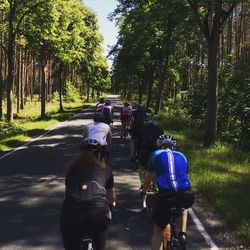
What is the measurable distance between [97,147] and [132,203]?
564cm

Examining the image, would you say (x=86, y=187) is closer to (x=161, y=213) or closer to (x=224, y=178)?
(x=161, y=213)

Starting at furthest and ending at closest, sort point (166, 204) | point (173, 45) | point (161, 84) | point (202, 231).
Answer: point (161, 84)
point (173, 45)
point (202, 231)
point (166, 204)

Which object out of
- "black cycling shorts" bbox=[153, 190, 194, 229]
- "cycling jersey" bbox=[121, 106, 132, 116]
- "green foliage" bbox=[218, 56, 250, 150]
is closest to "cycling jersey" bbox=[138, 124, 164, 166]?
"black cycling shorts" bbox=[153, 190, 194, 229]

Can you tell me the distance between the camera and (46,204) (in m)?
9.94

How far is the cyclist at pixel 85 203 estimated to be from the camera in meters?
4.32

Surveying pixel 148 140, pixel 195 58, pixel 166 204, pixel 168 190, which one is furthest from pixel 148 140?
pixel 195 58

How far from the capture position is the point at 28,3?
28859mm

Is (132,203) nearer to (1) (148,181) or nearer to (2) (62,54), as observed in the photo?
(1) (148,181)

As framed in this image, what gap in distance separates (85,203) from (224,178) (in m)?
8.62

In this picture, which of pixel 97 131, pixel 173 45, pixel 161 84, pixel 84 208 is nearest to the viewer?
pixel 84 208

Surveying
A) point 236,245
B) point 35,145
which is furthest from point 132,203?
point 35,145

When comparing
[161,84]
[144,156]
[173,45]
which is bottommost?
[144,156]

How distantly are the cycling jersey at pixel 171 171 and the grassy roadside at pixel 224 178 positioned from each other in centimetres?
278

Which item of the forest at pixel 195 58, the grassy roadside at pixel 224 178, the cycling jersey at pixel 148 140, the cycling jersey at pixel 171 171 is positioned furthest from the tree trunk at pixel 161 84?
the cycling jersey at pixel 171 171
